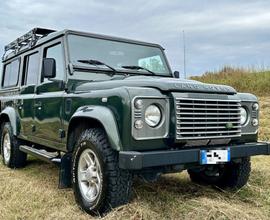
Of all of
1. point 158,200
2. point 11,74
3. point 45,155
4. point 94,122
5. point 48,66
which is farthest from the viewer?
point 11,74

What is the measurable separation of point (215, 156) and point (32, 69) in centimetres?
362

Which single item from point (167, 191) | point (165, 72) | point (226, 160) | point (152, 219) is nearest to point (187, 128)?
point (226, 160)

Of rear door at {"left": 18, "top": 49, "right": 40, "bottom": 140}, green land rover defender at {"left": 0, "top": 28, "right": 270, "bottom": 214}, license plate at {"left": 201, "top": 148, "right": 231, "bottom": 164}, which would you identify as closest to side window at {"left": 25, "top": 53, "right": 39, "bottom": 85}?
rear door at {"left": 18, "top": 49, "right": 40, "bottom": 140}

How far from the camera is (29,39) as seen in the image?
693cm

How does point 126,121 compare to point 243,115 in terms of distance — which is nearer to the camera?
point 126,121

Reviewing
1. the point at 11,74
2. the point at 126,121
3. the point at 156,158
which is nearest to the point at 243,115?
the point at 156,158

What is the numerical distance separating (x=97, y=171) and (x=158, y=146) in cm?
68

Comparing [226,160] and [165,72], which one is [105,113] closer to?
[226,160]

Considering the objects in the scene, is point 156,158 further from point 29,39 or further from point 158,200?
point 29,39

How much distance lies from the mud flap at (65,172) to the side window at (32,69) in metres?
1.87

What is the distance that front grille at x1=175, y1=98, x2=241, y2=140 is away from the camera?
152 inches

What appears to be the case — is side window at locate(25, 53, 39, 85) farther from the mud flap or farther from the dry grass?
the dry grass

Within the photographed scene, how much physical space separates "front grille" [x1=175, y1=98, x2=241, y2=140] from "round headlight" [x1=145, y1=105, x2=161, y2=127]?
176 mm

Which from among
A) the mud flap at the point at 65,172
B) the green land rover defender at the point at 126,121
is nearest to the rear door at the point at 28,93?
the green land rover defender at the point at 126,121
